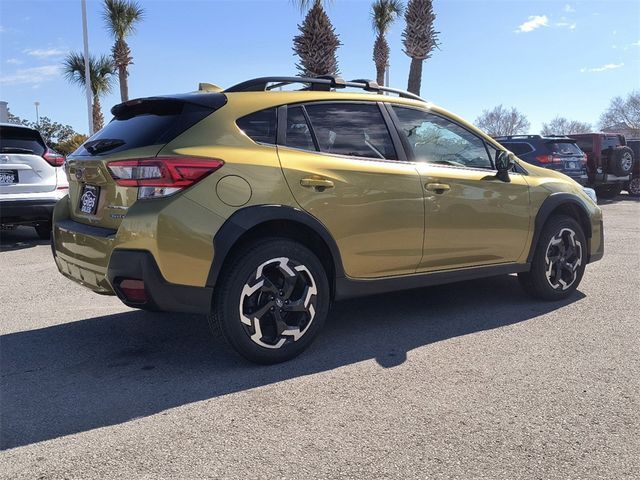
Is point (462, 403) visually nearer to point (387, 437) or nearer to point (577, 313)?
point (387, 437)

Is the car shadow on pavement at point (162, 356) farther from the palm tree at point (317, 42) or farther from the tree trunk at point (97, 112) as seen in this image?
the tree trunk at point (97, 112)

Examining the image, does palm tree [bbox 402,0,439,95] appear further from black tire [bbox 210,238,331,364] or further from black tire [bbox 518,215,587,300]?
black tire [bbox 210,238,331,364]

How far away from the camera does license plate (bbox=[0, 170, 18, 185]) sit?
7598 mm

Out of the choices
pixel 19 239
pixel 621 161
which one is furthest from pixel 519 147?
pixel 19 239

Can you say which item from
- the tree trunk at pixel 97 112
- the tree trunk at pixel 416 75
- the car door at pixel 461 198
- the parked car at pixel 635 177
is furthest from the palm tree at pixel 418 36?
the tree trunk at pixel 97 112

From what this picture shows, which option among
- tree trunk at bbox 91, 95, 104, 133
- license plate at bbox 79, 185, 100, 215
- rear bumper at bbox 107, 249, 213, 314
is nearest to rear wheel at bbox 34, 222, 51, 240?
license plate at bbox 79, 185, 100, 215

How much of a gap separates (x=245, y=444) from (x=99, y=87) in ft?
105

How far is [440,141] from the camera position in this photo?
448 centimetres

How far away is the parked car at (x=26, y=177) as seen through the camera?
25.0ft

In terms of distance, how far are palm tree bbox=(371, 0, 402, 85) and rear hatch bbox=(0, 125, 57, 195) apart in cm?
2000

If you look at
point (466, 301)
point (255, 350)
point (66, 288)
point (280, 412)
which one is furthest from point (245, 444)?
point (66, 288)

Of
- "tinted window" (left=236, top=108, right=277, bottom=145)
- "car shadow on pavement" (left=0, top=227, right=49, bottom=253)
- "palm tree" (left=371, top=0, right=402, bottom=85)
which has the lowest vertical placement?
"car shadow on pavement" (left=0, top=227, right=49, bottom=253)

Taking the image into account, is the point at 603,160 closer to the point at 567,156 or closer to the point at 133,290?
the point at 567,156

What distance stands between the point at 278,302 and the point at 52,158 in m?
5.91
